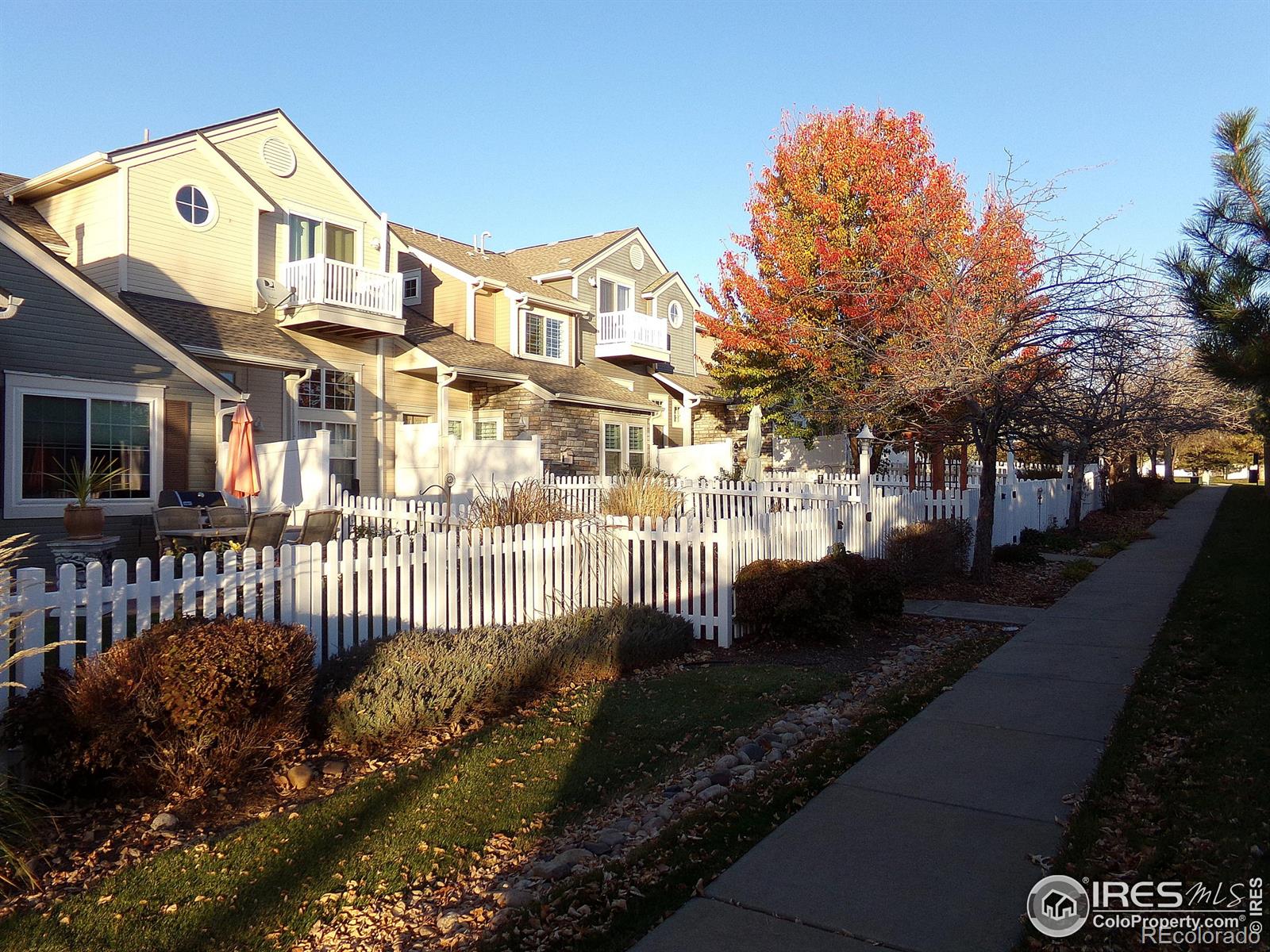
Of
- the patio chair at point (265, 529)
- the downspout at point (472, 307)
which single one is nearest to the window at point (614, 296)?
the downspout at point (472, 307)

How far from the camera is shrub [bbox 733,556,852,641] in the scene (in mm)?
8164

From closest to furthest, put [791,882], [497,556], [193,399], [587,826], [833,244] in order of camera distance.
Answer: [791,882] → [587,826] → [497,556] → [193,399] → [833,244]

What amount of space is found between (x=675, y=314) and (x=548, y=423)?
33.4 ft

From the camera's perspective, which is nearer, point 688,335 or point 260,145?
point 260,145

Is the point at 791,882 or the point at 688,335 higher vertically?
the point at 688,335

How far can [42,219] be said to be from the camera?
603 inches

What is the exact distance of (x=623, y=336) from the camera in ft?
79.4

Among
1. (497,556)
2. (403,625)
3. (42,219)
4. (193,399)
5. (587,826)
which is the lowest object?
(587,826)

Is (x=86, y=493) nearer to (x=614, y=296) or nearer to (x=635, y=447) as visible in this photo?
(x=635, y=447)

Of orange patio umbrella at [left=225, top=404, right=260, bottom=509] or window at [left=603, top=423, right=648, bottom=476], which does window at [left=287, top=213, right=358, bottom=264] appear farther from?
window at [left=603, top=423, right=648, bottom=476]

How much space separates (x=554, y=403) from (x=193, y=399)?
334 inches

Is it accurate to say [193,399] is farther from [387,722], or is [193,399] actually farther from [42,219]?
[387,722]

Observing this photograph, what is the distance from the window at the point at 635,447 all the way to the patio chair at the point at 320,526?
43.3 ft

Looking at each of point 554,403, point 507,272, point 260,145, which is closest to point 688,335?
point 507,272
